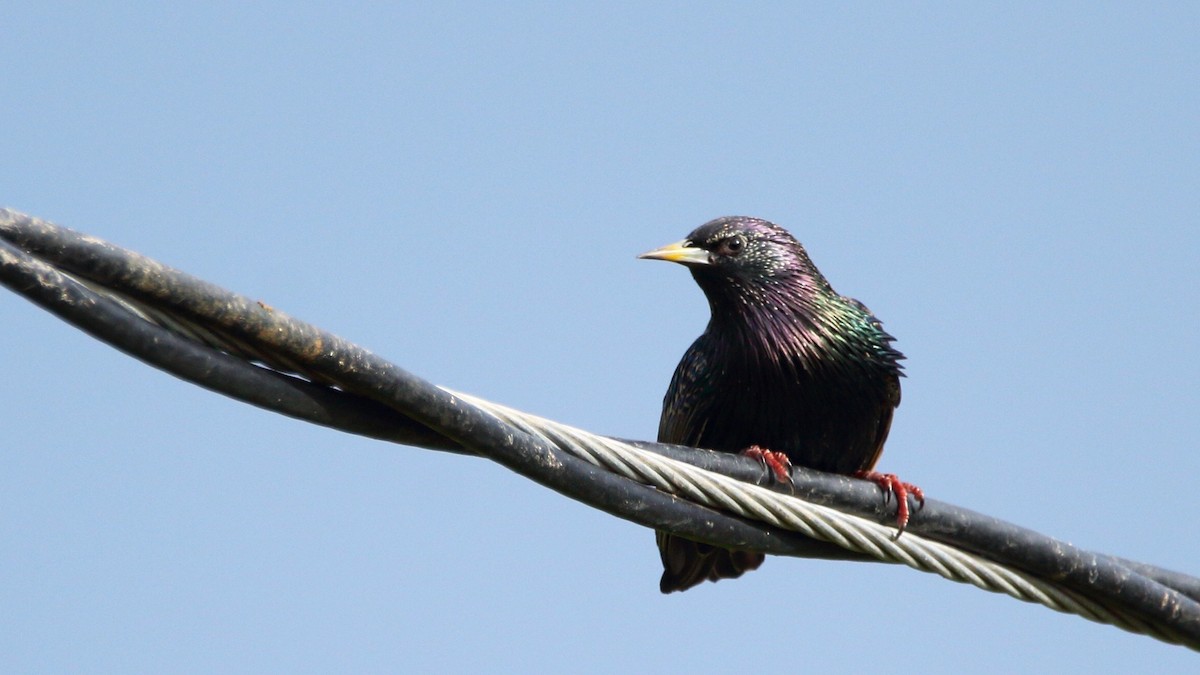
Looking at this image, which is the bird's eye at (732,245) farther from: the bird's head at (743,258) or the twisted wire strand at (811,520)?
the twisted wire strand at (811,520)

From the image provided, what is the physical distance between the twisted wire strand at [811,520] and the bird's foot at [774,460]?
48cm

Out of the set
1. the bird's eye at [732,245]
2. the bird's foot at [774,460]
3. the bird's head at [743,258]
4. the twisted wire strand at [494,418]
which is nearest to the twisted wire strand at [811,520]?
the twisted wire strand at [494,418]

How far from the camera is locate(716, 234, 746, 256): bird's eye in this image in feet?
17.7

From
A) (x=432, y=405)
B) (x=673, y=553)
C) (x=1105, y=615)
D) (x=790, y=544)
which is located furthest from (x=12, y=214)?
(x=673, y=553)

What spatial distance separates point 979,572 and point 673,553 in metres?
1.73

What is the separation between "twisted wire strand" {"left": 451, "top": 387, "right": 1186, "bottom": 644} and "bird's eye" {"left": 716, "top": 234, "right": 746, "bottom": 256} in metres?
1.63

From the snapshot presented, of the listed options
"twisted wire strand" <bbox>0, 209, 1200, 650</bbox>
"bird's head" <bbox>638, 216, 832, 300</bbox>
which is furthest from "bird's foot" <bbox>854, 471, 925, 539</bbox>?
"bird's head" <bbox>638, 216, 832, 300</bbox>

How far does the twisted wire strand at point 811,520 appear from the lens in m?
3.37

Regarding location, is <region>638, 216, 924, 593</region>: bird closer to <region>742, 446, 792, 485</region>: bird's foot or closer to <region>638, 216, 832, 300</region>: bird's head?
<region>638, 216, 832, 300</region>: bird's head

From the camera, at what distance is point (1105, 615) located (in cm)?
399

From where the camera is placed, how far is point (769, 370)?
5.16 meters

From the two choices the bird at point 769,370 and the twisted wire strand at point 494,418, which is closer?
the twisted wire strand at point 494,418

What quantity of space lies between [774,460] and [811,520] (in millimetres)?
940

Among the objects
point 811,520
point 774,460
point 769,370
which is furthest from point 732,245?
point 811,520
